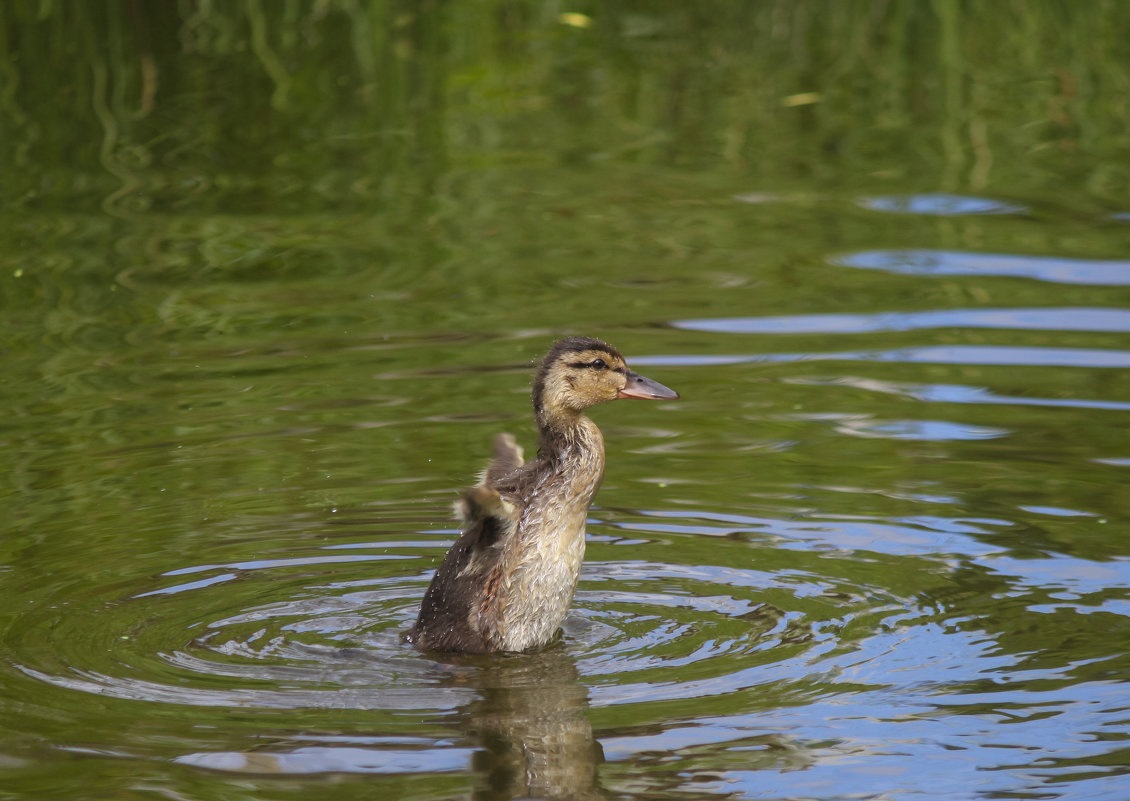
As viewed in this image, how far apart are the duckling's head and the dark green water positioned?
790mm

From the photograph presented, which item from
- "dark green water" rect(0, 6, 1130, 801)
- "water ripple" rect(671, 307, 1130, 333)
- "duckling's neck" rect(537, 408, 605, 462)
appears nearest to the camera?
"dark green water" rect(0, 6, 1130, 801)

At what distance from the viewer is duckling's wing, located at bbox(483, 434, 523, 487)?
7812 millimetres

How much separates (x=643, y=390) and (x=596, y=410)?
2647 millimetres

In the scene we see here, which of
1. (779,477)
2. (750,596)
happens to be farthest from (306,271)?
(750,596)

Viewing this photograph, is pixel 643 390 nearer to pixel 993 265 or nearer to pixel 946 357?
pixel 946 357

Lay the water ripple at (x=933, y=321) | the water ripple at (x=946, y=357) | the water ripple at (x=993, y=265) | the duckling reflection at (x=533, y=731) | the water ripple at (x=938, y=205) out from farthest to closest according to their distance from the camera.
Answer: the water ripple at (x=938, y=205) → the water ripple at (x=993, y=265) → the water ripple at (x=933, y=321) → the water ripple at (x=946, y=357) → the duckling reflection at (x=533, y=731)

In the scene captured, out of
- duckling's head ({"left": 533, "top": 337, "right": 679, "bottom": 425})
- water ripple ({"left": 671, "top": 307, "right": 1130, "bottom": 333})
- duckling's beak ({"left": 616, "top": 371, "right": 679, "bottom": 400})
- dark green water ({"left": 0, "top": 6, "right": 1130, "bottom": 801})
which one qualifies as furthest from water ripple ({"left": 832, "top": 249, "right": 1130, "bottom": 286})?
duckling's head ({"left": 533, "top": 337, "right": 679, "bottom": 425})

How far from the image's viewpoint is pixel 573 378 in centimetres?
757

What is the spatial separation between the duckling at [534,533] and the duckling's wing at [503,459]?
5.5 inches

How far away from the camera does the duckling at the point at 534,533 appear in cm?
710

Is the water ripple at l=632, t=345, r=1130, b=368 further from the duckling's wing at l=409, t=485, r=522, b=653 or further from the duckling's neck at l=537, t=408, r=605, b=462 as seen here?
the duckling's wing at l=409, t=485, r=522, b=653

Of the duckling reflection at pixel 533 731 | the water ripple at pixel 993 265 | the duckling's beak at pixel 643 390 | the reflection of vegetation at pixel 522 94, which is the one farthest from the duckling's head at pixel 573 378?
the reflection of vegetation at pixel 522 94

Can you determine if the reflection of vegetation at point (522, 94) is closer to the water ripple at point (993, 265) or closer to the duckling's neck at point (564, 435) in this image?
the water ripple at point (993, 265)

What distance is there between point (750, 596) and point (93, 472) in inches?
141
